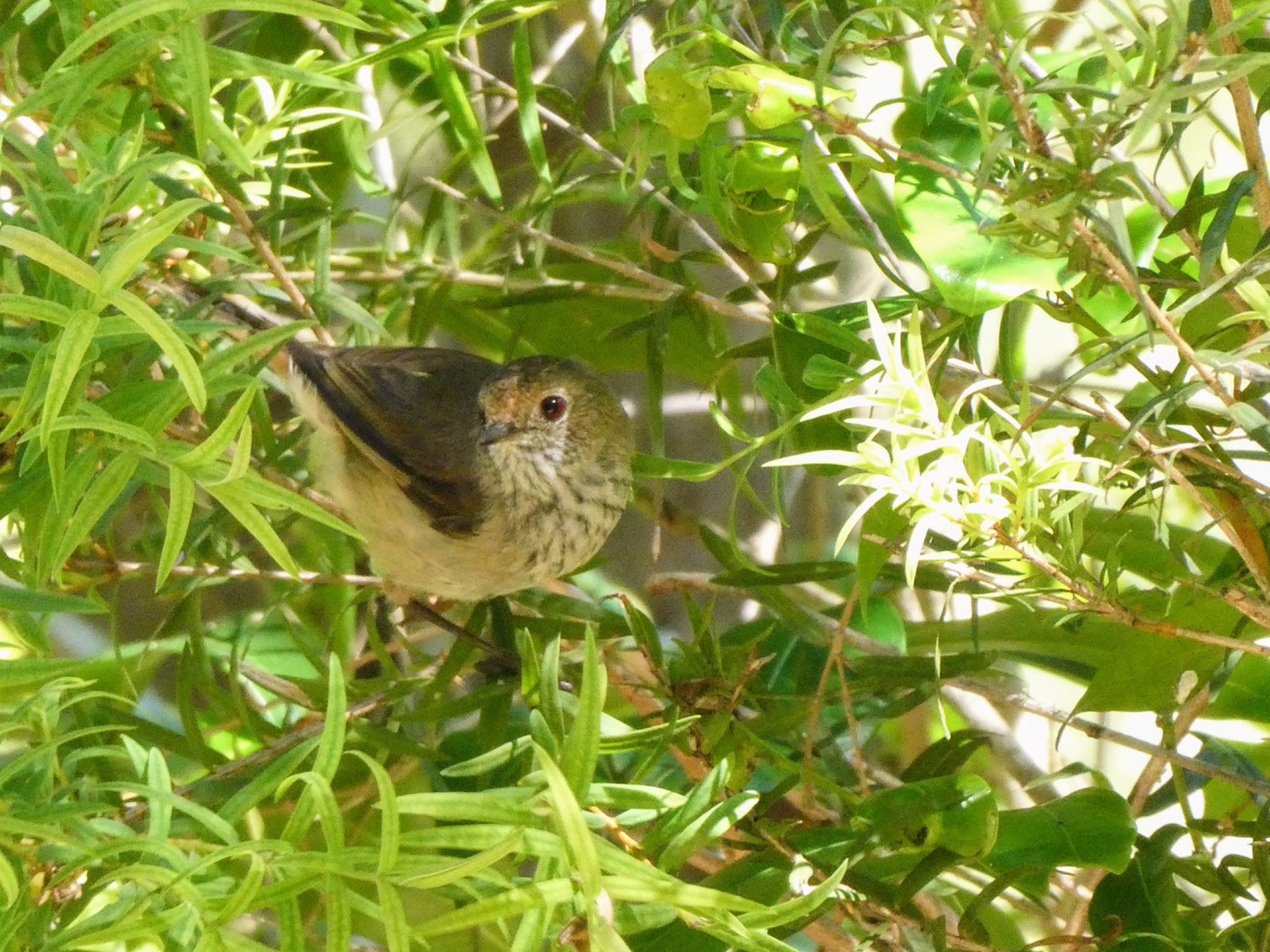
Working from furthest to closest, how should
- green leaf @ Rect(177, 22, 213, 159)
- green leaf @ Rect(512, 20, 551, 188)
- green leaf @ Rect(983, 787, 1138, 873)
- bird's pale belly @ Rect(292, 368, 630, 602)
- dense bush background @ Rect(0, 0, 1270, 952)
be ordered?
bird's pale belly @ Rect(292, 368, 630, 602) → green leaf @ Rect(512, 20, 551, 188) → green leaf @ Rect(983, 787, 1138, 873) → green leaf @ Rect(177, 22, 213, 159) → dense bush background @ Rect(0, 0, 1270, 952)

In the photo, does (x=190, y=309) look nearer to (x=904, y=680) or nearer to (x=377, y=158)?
(x=904, y=680)

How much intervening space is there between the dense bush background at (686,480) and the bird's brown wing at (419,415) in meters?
0.10

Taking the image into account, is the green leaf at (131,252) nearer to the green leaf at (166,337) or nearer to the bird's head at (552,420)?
the green leaf at (166,337)

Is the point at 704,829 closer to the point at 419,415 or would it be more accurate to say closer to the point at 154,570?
the point at 154,570

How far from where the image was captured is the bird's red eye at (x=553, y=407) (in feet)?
6.54

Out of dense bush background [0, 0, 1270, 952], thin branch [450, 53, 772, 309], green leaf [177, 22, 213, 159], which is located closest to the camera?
dense bush background [0, 0, 1270, 952]

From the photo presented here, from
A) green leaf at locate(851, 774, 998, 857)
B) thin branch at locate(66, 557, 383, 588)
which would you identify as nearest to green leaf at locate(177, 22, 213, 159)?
thin branch at locate(66, 557, 383, 588)

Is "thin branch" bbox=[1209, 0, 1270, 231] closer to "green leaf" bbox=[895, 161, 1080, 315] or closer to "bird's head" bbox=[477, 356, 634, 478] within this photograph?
"green leaf" bbox=[895, 161, 1080, 315]

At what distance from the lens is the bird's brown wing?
184 centimetres

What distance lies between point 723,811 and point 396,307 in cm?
106

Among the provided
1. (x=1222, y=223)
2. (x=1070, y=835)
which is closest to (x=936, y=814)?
(x=1070, y=835)

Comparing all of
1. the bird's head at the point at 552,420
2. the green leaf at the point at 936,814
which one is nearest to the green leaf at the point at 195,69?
the green leaf at the point at 936,814

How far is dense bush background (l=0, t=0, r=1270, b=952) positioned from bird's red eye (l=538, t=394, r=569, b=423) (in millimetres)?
126

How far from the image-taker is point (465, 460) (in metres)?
2.00
